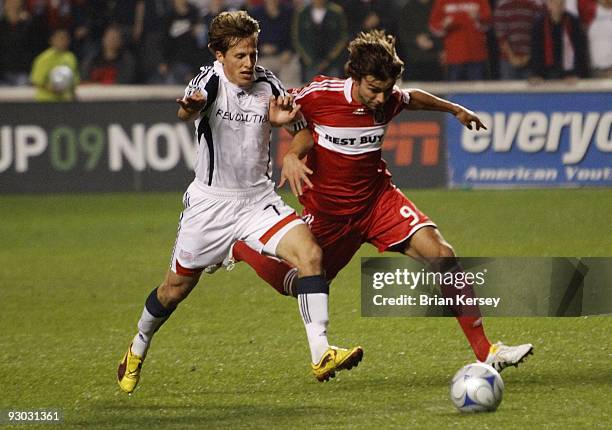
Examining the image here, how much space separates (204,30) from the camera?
17625 millimetres

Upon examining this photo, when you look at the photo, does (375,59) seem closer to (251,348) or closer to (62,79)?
(251,348)

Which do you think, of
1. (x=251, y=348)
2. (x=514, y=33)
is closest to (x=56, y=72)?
(x=514, y=33)

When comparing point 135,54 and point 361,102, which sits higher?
point 361,102

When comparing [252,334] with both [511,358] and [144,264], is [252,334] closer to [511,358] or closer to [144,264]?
[511,358]

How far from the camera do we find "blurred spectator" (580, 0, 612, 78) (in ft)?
55.2

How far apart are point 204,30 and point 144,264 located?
6.68 metres

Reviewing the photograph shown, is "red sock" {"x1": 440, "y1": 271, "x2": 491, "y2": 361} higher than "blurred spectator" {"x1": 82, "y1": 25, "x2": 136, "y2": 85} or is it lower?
higher

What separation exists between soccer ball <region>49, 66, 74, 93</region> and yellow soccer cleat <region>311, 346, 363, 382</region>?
11453 millimetres

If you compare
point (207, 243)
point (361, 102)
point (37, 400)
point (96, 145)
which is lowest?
point (96, 145)

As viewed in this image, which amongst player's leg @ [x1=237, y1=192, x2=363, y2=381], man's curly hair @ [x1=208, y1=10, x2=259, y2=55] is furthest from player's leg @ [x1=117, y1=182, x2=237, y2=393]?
man's curly hair @ [x1=208, y1=10, x2=259, y2=55]

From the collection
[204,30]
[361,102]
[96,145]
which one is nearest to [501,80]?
[204,30]

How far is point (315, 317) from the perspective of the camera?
6359mm

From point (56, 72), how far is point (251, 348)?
32.1 ft

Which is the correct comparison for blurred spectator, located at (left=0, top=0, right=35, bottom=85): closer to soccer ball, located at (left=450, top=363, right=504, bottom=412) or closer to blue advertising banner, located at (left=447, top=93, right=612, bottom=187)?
blue advertising banner, located at (left=447, top=93, right=612, bottom=187)
